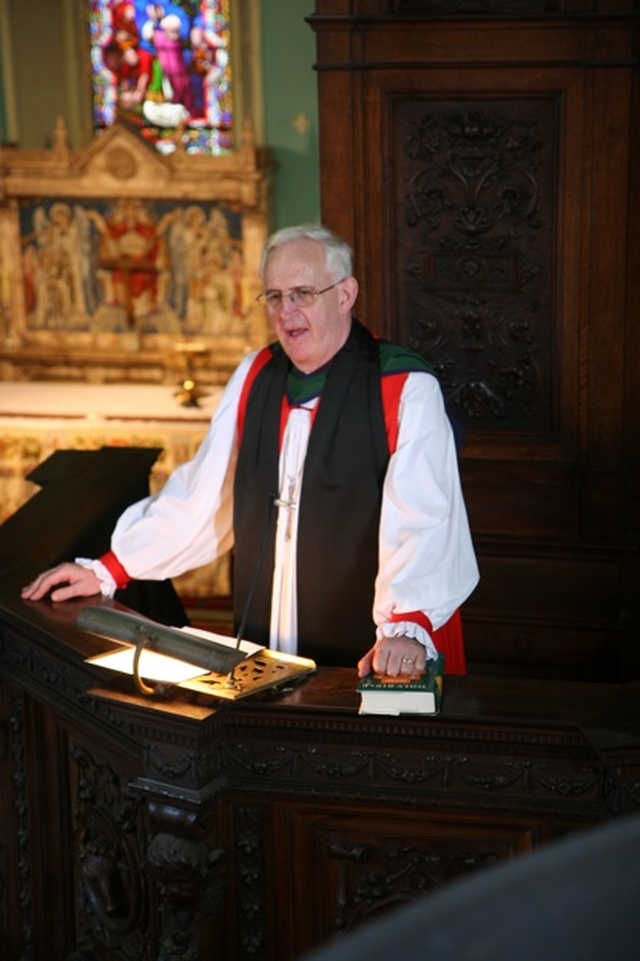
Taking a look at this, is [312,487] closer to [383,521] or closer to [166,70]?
[383,521]

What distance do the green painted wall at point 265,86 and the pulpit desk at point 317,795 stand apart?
27.7 feet

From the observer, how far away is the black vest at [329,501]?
3406 millimetres

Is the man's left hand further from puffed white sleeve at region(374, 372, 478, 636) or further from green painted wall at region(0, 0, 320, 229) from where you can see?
green painted wall at region(0, 0, 320, 229)

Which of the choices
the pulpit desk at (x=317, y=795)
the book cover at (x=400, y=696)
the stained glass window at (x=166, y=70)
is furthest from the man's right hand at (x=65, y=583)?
the stained glass window at (x=166, y=70)

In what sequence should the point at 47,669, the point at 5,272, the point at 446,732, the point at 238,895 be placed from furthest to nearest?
1. the point at 5,272
2. the point at 47,669
3. the point at 238,895
4. the point at 446,732

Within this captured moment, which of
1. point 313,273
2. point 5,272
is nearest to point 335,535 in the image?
point 313,273

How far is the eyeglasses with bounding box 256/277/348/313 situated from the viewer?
129 inches

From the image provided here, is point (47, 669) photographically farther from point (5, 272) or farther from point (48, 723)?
point (5, 272)

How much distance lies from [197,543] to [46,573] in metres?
0.37

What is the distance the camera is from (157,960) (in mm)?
2861

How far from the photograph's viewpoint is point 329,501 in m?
3.44

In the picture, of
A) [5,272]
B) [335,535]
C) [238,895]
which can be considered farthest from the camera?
[5,272]

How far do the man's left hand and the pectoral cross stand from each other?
71 centimetres

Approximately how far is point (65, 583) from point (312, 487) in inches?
24.6
